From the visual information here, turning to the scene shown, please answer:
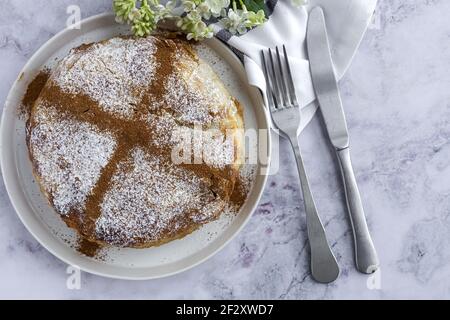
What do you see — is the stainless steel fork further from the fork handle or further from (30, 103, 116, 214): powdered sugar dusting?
(30, 103, 116, 214): powdered sugar dusting

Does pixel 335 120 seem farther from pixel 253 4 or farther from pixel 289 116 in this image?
pixel 253 4

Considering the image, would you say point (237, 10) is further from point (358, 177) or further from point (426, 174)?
point (426, 174)

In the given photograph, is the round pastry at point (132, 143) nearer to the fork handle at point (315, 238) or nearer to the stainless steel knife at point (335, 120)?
the fork handle at point (315, 238)

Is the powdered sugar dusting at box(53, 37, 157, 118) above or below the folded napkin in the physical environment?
above

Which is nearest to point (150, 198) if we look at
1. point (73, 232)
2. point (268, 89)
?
point (73, 232)

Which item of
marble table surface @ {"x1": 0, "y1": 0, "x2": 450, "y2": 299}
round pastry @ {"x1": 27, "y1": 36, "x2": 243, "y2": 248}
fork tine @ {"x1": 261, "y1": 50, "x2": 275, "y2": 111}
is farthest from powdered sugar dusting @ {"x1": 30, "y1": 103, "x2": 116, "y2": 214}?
fork tine @ {"x1": 261, "y1": 50, "x2": 275, "y2": 111}
